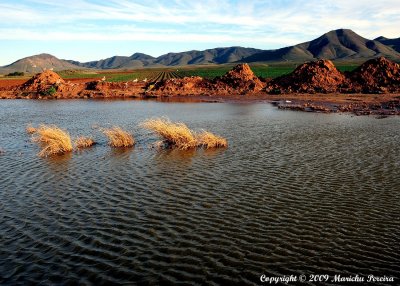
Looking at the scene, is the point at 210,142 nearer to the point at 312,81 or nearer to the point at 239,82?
the point at 312,81

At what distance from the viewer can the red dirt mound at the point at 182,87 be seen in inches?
3329

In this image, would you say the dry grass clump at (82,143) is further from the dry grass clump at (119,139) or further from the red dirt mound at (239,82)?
the red dirt mound at (239,82)

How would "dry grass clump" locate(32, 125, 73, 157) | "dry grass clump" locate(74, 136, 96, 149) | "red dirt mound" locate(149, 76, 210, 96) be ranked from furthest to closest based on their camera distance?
"red dirt mound" locate(149, 76, 210, 96), "dry grass clump" locate(74, 136, 96, 149), "dry grass clump" locate(32, 125, 73, 157)

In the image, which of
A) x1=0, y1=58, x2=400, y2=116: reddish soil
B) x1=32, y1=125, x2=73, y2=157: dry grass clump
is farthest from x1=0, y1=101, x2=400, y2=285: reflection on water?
x1=0, y1=58, x2=400, y2=116: reddish soil

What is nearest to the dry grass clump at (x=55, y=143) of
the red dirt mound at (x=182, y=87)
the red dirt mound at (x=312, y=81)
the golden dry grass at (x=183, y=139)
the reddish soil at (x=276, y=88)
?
the golden dry grass at (x=183, y=139)

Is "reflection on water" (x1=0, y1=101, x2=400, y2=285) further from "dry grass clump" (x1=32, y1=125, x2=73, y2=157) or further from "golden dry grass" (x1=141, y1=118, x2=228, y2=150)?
"dry grass clump" (x1=32, y1=125, x2=73, y2=157)

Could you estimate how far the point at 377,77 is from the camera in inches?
2948

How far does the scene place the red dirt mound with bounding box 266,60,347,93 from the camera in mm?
75688

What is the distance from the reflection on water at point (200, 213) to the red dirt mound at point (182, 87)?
55477mm

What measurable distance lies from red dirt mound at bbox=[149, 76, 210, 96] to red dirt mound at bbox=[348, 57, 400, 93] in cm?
3137

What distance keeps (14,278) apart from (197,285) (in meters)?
5.20

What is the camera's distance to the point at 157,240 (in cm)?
1322

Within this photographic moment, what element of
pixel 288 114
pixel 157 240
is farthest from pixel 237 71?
pixel 157 240

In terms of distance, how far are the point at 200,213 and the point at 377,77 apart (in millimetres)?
70317
